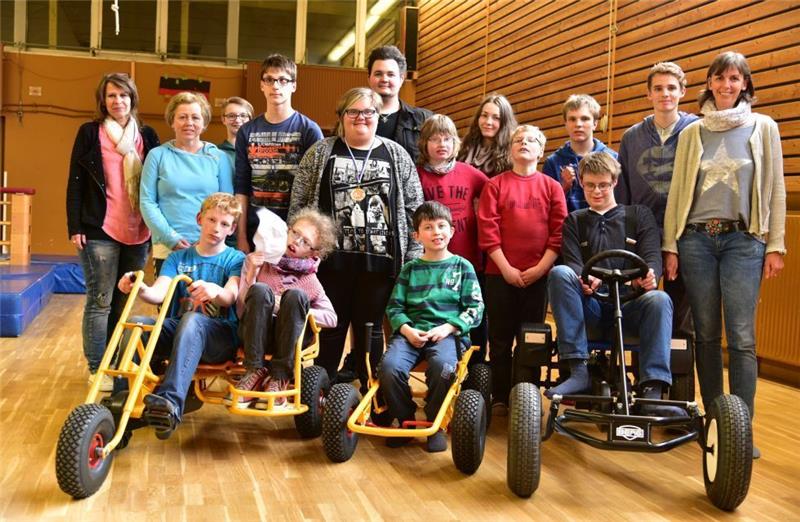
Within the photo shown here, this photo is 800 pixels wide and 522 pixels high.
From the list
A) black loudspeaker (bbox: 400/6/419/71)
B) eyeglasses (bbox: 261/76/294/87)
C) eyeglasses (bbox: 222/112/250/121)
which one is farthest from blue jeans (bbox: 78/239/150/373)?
black loudspeaker (bbox: 400/6/419/71)

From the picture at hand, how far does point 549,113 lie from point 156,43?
607cm

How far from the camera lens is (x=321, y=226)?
10.8 feet

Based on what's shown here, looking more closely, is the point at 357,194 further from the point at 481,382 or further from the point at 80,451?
the point at 80,451

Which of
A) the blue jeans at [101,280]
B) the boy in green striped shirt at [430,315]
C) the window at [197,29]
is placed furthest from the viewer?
the window at [197,29]

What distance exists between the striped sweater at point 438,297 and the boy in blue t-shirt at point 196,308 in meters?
0.65

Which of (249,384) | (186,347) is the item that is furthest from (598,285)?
(186,347)

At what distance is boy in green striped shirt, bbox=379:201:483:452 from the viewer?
9.76ft

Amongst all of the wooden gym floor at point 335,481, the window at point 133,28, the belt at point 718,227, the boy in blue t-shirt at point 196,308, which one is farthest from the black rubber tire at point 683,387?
the window at point 133,28

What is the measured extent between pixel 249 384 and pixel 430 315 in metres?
0.75

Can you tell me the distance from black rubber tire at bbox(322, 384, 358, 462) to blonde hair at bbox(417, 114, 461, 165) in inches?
50.4

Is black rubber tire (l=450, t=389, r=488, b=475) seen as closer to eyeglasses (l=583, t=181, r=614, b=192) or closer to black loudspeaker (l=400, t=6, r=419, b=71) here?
eyeglasses (l=583, t=181, r=614, b=192)

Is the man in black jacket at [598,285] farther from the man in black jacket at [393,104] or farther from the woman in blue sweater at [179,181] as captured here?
the woman in blue sweater at [179,181]

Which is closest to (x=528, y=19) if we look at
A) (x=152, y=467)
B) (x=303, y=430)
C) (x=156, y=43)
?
(x=156, y=43)

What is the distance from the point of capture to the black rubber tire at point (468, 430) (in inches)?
108
